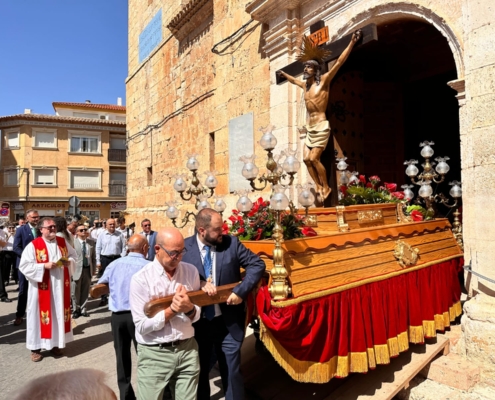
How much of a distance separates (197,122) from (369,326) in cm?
785

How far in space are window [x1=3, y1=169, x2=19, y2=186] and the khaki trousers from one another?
31304 mm

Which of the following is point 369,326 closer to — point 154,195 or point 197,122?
point 197,122

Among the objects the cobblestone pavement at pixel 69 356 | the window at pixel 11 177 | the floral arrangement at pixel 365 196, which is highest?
the window at pixel 11 177

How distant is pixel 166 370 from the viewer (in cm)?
234

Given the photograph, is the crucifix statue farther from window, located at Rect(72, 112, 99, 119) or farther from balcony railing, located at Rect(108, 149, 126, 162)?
window, located at Rect(72, 112, 99, 119)

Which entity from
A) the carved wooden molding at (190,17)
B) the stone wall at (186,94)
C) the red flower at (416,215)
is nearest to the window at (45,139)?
the stone wall at (186,94)

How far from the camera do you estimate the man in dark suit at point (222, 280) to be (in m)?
2.92

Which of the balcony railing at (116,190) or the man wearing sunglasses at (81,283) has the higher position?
the balcony railing at (116,190)

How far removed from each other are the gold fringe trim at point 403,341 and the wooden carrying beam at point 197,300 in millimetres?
1743

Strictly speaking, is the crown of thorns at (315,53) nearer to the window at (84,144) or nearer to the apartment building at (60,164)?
the apartment building at (60,164)

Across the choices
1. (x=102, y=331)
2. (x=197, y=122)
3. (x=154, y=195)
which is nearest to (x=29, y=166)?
(x=154, y=195)

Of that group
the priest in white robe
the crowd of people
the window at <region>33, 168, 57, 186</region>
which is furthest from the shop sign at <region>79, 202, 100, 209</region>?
the priest in white robe

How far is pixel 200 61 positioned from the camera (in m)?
9.96

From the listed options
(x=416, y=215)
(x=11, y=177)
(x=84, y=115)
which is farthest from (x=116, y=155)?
(x=416, y=215)
